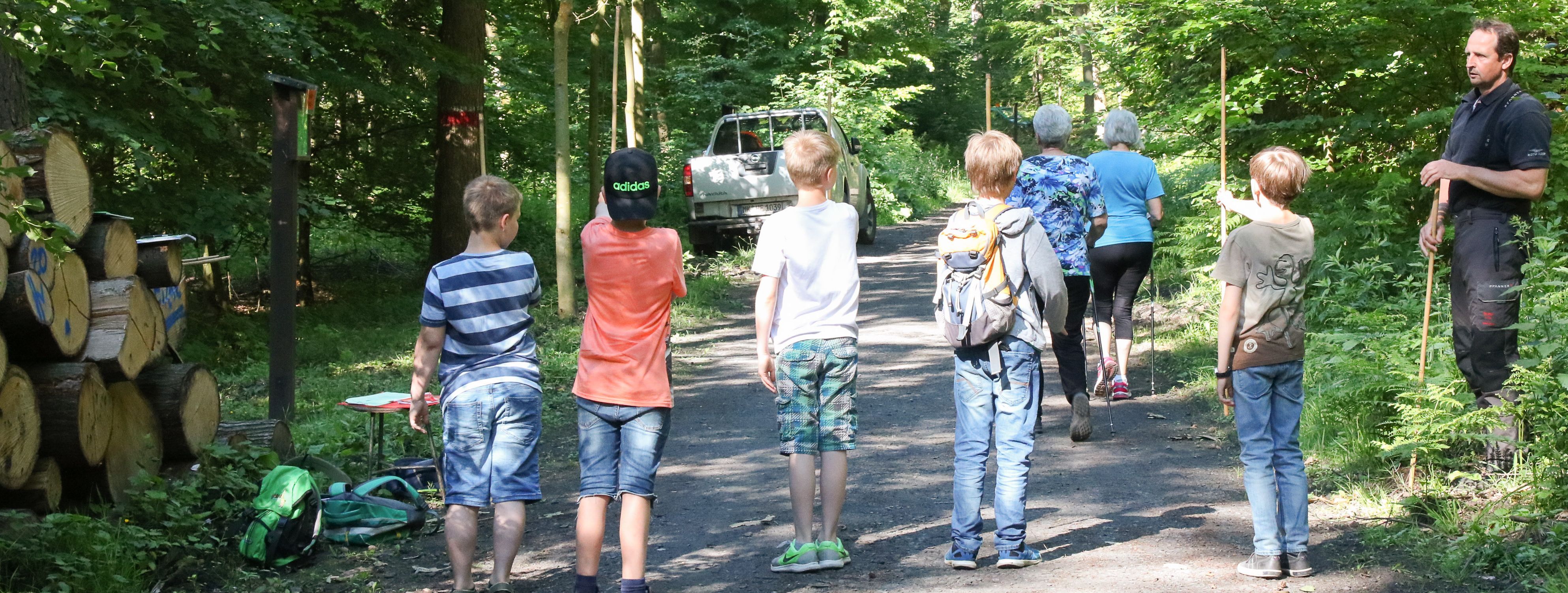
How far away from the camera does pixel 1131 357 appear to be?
32.2 ft

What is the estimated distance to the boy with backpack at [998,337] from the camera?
4.84 metres

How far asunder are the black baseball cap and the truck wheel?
600 inches

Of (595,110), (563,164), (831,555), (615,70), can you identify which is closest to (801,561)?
(831,555)

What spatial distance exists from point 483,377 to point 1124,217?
14.5 ft

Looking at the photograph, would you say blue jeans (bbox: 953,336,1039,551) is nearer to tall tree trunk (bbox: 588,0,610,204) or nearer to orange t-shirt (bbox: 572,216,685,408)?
orange t-shirt (bbox: 572,216,685,408)

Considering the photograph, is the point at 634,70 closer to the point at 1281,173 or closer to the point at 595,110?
the point at 595,110

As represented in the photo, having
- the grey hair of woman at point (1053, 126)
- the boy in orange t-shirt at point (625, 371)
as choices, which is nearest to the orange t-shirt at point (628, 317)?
the boy in orange t-shirt at point (625, 371)

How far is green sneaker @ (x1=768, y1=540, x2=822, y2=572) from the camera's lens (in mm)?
4879

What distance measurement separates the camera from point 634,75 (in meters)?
15.9

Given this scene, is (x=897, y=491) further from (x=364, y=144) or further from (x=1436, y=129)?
(x=364, y=144)

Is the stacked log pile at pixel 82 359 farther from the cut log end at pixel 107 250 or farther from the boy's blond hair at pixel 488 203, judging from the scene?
the boy's blond hair at pixel 488 203

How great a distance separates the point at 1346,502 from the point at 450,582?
3.98 meters

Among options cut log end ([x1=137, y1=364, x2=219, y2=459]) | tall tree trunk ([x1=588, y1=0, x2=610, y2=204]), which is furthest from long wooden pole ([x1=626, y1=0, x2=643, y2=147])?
cut log end ([x1=137, y1=364, x2=219, y2=459])

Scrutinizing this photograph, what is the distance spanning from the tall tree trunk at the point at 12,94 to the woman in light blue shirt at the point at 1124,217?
5810 mm
